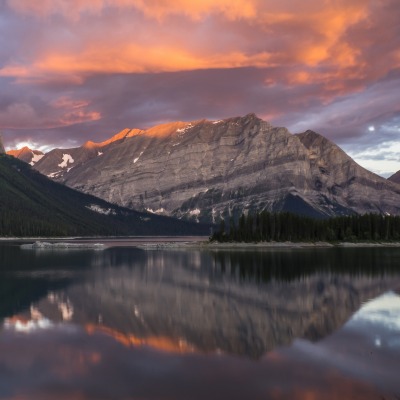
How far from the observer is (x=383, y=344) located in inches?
1806

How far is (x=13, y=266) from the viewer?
128250mm

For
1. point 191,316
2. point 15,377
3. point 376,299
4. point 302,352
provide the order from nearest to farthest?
point 15,377 < point 302,352 < point 191,316 < point 376,299

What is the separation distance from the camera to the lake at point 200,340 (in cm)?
3366

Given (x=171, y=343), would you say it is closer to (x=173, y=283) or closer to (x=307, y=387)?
(x=307, y=387)

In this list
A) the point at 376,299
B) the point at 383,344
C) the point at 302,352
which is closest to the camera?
the point at 302,352

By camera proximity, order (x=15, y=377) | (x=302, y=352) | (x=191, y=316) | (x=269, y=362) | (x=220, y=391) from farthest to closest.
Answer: (x=191, y=316) < (x=302, y=352) < (x=269, y=362) < (x=15, y=377) < (x=220, y=391)

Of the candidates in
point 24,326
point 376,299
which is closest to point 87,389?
point 24,326

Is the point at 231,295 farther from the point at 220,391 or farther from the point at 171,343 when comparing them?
the point at 220,391

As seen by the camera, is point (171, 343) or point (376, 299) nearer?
point (171, 343)

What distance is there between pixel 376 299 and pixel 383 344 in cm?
2891

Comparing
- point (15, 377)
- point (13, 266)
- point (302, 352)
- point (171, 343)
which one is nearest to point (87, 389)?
point (15, 377)

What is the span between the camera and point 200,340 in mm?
47406

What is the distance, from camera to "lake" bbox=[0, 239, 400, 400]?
33.7 m

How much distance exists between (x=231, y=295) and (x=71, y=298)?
80.1 ft
